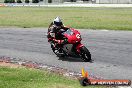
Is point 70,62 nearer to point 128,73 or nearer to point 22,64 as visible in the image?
point 22,64

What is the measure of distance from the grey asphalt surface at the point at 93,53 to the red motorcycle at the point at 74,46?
29cm

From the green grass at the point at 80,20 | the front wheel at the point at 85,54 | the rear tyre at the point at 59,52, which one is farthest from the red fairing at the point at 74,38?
the green grass at the point at 80,20

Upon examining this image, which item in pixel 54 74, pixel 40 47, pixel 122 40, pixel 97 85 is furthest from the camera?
pixel 122 40

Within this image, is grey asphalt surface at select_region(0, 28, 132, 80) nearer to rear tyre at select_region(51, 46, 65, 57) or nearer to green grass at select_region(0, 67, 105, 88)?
rear tyre at select_region(51, 46, 65, 57)

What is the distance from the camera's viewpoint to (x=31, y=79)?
11.0 m

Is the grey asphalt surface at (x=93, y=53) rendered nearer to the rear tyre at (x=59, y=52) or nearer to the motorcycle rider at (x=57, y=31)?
the rear tyre at (x=59, y=52)

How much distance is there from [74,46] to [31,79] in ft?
13.9

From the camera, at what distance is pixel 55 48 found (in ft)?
53.0

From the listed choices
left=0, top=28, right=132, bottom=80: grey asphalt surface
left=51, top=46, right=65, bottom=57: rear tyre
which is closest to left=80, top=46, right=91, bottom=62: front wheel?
left=0, top=28, right=132, bottom=80: grey asphalt surface

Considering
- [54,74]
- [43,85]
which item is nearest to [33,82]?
[43,85]

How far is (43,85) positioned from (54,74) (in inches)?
66.0

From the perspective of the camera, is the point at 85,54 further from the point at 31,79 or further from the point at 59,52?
the point at 31,79

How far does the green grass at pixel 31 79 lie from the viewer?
33.6 ft

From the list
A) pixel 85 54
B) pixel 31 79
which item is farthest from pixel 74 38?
pixel 31 79
